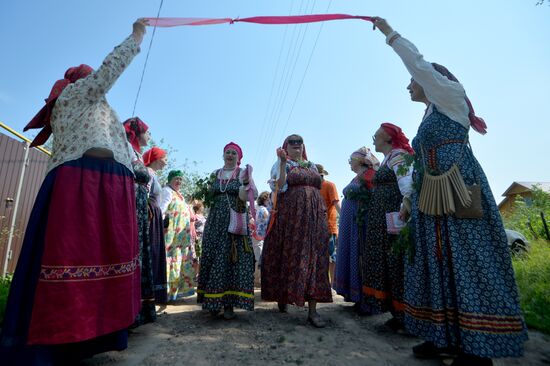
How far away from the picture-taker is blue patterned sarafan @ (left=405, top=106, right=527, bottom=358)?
6.06 feet

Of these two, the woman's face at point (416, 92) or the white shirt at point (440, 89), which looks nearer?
the white shirt at point (440, 89)

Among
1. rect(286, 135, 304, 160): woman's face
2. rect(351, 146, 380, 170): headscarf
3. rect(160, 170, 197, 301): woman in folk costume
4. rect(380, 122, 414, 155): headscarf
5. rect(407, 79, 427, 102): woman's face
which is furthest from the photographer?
rect(160, 170, 197, 301): woman in folk costume

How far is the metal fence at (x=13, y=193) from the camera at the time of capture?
6.30m

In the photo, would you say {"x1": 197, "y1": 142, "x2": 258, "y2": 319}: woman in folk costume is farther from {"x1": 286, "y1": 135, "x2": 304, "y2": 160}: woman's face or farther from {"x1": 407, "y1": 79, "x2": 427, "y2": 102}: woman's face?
{"x1": 407, "y1": 79, "x2": 427, "y2": 102}: woman's face

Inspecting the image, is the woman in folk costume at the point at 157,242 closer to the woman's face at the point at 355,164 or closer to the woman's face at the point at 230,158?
the woman's face at the point at 230,158

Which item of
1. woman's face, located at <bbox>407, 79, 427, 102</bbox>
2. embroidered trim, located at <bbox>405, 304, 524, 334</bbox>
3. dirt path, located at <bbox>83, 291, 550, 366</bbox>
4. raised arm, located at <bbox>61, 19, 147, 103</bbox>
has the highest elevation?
woman's face, located at <bbox>407, 79, 427, 102</bbox>

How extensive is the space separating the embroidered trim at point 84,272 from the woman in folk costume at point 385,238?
2.37 meters

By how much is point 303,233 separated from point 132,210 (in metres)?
1.91

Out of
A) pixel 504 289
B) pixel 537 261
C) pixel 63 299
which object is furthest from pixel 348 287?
pixel 537 261

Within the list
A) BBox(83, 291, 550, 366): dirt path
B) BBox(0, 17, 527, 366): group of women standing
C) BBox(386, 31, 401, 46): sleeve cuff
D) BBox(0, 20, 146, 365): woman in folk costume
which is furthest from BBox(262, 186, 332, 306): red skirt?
BBox(386, 31, 401, 46): sleeve cuff

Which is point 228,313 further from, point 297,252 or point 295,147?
point 295,147

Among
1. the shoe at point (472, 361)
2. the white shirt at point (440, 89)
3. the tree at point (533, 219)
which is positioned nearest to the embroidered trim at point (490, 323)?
the shoe at point (472, 361)

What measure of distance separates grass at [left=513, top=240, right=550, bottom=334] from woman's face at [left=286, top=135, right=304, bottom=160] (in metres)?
3.04

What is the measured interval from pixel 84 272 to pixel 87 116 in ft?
3.37
